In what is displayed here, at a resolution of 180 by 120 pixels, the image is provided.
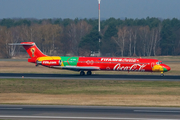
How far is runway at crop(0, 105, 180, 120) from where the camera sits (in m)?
17.6

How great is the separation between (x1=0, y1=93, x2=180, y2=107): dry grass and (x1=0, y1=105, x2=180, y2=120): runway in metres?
2.42

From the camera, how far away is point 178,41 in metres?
119

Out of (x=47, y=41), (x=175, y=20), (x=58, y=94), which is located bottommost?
(x=58, y=94)

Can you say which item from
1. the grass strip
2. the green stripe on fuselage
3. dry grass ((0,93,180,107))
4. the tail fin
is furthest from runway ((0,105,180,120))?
the tail fin

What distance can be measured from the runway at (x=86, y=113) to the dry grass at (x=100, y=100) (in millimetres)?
2420

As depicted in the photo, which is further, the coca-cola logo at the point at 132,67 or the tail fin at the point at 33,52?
the tail fin at the point at 33,52

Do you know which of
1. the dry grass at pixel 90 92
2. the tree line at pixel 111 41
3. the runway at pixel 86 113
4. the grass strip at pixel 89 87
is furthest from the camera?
the tree line at pixel 111 41

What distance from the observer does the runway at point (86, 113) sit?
17.6 m

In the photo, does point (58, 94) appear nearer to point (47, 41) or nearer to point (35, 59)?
point (35, 59)

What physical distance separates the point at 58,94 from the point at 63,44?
90.5m

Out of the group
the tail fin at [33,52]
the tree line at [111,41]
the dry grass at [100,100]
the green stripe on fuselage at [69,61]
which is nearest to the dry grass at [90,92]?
the dry grass at [100,100]

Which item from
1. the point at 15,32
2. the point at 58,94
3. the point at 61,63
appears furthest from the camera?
the point at 15,32

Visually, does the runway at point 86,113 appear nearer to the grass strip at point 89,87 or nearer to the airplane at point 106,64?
the grass strip at point 89,87

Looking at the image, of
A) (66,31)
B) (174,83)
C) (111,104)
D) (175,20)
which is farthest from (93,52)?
(111,104)
